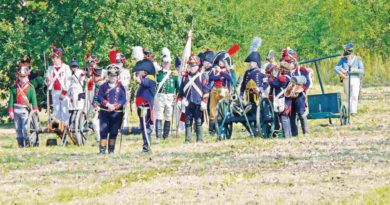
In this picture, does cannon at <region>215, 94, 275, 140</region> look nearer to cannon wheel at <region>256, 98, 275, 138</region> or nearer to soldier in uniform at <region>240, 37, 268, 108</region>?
cannon wheel at <region>256, 98, 275, 138</region>

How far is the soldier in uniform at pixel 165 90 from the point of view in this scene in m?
32.8

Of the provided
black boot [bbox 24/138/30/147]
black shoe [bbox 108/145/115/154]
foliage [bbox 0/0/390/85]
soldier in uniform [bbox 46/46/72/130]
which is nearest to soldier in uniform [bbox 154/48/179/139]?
soldier in uniform [bbox 46/46/72/130]

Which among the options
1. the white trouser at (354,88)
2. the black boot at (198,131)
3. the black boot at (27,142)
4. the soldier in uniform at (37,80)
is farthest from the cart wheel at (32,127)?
the white trouser at (354,88)

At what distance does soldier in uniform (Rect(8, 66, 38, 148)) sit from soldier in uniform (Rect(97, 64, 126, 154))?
4781mm

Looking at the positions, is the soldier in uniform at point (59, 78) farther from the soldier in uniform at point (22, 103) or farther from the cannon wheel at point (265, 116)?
the cannon wheel at point (265, 116)

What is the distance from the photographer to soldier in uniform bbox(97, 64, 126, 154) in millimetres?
25703

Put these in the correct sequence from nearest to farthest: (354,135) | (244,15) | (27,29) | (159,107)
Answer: (354,135) → (159,107) → (27,29) → (244,15)

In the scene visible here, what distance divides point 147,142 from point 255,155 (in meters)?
2.93

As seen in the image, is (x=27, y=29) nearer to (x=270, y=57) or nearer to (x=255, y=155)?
(x=270, y=57)

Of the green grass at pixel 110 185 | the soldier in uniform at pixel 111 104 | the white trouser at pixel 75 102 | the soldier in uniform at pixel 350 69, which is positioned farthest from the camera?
the soldier in uniform at pixel 350 69

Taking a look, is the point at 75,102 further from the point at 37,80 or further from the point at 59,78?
the point at 37,80

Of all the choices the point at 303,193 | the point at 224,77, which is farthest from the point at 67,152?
the point at 303,193

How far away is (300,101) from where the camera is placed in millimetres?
28953

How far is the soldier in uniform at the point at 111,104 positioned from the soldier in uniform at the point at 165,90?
6449 millimetres
